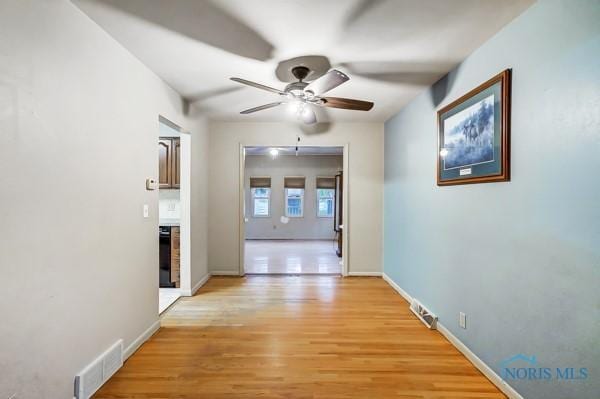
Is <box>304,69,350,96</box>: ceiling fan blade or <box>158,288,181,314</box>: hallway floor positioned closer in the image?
<box>304,69,350,96</box>: ceiling fan blade

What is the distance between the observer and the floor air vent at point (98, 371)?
1.70 meters

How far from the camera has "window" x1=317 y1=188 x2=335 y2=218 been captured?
8789 millimetres

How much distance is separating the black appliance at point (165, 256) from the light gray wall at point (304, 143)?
2.14ft

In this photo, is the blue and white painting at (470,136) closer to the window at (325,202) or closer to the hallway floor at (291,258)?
the hallway floor at (291,258)

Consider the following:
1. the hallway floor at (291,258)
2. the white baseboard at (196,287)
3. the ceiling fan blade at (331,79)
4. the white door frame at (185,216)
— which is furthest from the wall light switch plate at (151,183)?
the hallway floor at (291,258)

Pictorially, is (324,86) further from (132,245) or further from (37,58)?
(132,245)

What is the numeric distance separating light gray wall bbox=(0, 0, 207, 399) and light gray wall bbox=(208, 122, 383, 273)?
1.98m

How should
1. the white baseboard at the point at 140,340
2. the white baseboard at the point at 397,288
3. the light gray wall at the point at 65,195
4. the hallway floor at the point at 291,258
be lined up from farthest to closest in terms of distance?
1. the hallway floor at the point at 291,258
2. the white baseboard at the point at 397,288
3. the white baseboard at the point at 140,340
4. the light gray wall at the point at 65,195

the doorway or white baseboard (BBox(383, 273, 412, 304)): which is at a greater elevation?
the doorway

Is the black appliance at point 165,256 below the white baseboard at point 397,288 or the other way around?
the other way around

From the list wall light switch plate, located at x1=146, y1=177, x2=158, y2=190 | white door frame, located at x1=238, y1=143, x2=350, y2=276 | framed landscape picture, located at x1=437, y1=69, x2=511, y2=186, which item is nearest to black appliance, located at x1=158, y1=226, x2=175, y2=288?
white door frame, located at x1=238, y1=143, x2=350, y2=276

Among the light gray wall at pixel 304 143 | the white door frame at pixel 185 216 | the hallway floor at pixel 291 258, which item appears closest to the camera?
the white door frame at pixel 185 216

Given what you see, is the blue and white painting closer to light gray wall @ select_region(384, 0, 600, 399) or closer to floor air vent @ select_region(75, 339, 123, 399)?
light gray wall @ select_region(384, 0, 600, 399)

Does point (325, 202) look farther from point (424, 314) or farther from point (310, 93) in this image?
point (310, 93)
